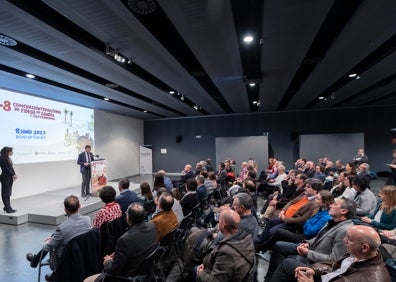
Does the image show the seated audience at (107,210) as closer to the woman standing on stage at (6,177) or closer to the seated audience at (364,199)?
the seated audience at (364,199)

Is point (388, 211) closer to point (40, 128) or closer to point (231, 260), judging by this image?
point (231, 260)

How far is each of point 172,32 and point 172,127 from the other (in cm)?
970

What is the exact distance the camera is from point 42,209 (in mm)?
5461

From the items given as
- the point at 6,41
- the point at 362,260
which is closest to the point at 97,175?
the point at 6,41

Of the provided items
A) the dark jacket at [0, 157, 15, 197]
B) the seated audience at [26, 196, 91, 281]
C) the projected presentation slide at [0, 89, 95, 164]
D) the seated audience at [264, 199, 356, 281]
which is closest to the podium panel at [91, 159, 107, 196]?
the dark jacket at [0, 157, 15, 197]

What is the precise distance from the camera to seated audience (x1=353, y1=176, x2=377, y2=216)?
11.6 feet

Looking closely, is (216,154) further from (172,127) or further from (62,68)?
(62,68)

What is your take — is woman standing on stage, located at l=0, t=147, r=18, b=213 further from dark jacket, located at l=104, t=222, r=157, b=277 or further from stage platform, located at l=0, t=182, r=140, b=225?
dark jacket, located at l=104, t=222, r=157, b=277

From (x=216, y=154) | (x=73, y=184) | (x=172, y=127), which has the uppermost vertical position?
(x=172, y=127)

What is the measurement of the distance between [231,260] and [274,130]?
36.0ft

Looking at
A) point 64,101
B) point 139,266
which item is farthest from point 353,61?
point 64,101

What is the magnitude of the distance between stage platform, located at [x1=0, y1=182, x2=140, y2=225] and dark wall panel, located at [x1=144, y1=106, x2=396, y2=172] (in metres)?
6.85

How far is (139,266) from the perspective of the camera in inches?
78.0

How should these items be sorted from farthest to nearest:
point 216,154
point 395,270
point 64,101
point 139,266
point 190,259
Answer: point 216,154 → point 64,101 → point 190,259 → point 139,266 → point 395,270
